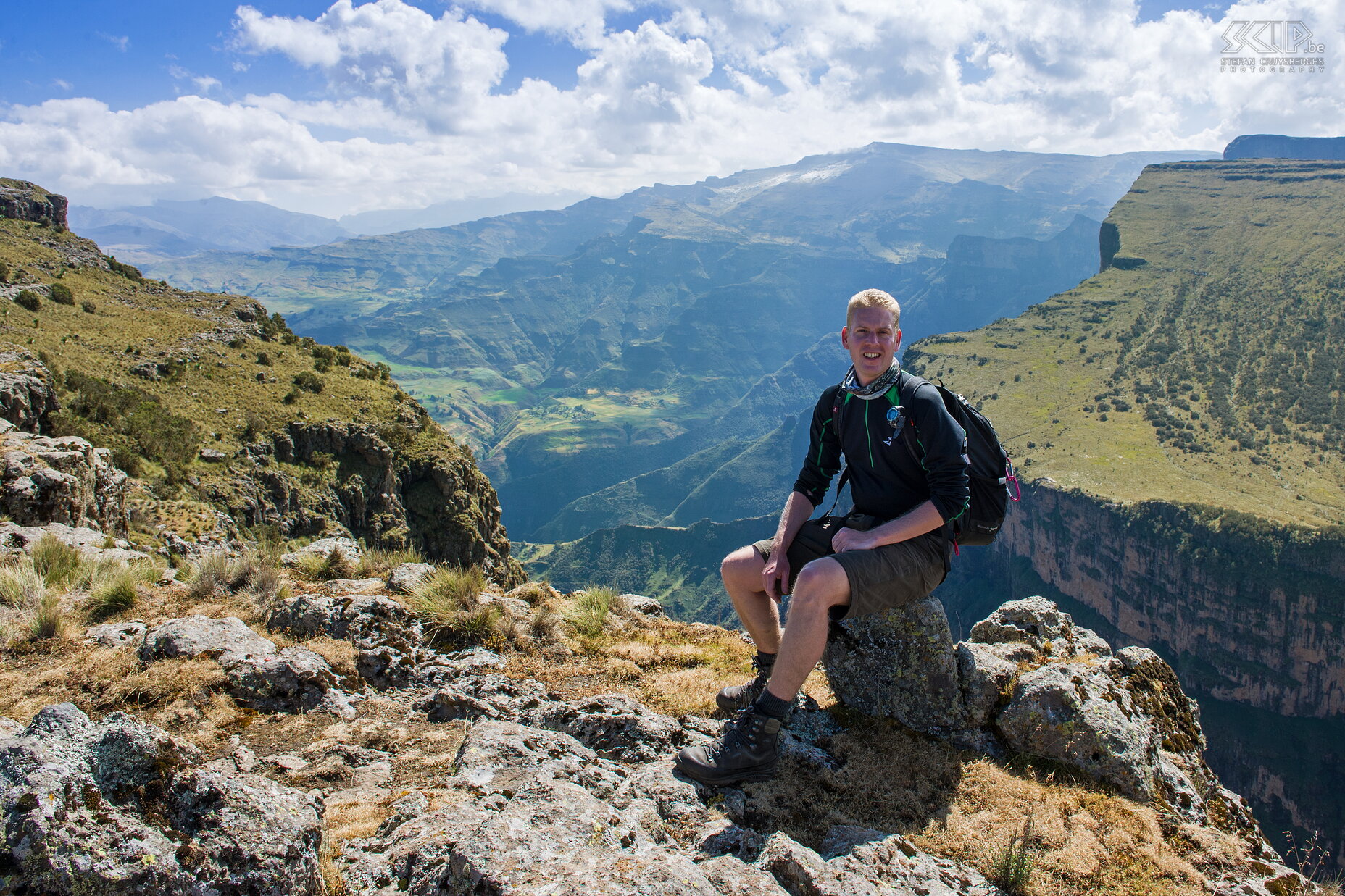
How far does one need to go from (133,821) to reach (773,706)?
13.1 feet

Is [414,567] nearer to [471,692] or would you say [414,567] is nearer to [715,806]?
[471,692]

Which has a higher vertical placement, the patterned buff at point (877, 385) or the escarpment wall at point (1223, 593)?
the patterned buff at point (877, 385)

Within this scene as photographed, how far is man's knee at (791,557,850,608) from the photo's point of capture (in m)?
5.35

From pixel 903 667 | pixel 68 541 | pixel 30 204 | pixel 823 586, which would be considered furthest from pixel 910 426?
pixel 30 204

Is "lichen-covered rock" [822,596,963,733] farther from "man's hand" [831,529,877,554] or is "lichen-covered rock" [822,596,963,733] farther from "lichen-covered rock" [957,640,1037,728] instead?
"man's hand" [831,529,877,554]

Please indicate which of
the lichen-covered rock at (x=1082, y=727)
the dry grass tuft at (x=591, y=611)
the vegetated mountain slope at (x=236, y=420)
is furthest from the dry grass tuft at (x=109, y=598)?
the vegetated mountain slope at (x=236, y=420)

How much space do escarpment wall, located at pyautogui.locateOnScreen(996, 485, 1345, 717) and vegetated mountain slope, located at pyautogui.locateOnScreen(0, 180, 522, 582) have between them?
103935 mm

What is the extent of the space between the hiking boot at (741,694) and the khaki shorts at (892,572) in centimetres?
107

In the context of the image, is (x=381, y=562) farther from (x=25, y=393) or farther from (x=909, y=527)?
(x=25, y=393)

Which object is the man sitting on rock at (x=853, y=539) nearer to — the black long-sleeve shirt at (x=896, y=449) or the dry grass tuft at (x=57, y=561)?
the black long-sleeve shirt at (x=896, y=449)

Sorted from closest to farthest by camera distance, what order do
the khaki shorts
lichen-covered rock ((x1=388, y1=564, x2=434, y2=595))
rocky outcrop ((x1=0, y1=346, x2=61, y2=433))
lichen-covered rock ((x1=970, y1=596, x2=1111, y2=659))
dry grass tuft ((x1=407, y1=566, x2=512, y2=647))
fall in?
the khaki shorts → dry grass tuft ((x1=407, y1=566, x2=512, y2=647)) → lichen-covered rock ((x1=970, y1=596, x2=1111, y2=659)) → lichen-covered rock ((x1=388, y1=564, x2=434, y2=595)) → rocky outcrop ((x1=0, y1=346, x2=61, y2=433))

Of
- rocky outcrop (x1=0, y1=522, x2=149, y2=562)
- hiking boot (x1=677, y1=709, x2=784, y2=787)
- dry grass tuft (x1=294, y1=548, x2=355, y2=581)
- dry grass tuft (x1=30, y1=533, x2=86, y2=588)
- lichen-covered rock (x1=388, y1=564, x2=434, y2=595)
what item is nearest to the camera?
hiking boot (x1=677, y1=709, x2=784, y2=787)

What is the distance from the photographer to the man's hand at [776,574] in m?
6.07

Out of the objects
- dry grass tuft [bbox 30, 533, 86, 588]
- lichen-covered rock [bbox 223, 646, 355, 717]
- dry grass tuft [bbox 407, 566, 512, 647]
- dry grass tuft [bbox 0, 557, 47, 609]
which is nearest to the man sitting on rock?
dry grass tuft [bbox 407, 566, 512, 647]
